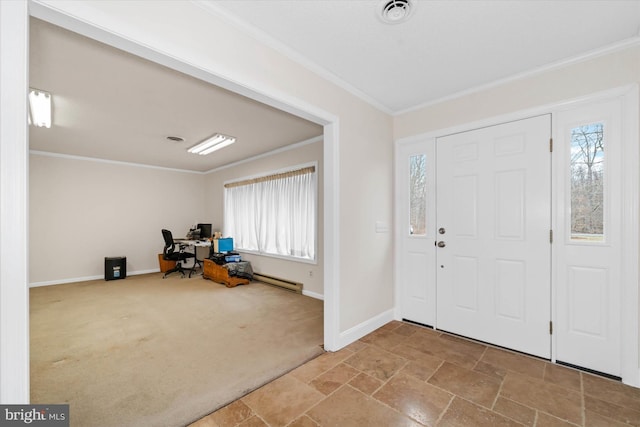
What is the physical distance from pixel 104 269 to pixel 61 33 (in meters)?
5.49

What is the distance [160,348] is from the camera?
8.97 feet

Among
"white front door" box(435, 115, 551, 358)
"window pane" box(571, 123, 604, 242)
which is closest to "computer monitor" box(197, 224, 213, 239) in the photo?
"white front door" box(435, 115, 551, 358)

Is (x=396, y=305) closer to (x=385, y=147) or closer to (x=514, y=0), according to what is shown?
(x=385, y=147)

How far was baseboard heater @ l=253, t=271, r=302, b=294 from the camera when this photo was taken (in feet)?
15.7

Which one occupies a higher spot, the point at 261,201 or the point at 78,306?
the point at 261,201

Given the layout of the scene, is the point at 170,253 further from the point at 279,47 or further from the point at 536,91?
the point at 536,91

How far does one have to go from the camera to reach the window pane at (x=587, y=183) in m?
2.23

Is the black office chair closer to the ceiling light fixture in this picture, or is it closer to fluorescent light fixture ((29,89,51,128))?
the ceiling light fixture

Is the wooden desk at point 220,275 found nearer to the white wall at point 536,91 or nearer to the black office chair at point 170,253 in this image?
the black office chair at point 170,253

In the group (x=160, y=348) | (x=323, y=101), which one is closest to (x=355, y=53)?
(x=323, y=101)

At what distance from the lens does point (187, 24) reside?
1.65m

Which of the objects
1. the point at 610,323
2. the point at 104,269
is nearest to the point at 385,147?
the point at 610,323

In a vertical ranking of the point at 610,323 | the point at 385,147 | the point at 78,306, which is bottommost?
the point at 78,306

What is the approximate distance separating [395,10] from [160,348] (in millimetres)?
3586
